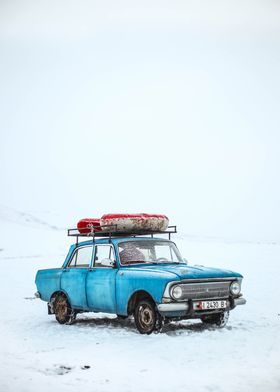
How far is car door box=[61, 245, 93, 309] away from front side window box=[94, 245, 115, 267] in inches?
9.6

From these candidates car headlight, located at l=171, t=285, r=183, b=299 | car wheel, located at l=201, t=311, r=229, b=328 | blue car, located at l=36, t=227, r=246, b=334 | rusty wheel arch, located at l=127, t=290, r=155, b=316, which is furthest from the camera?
car wheel, located at l=201, t=311, r=229, b=328

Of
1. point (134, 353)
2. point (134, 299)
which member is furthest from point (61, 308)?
point (134, 353)

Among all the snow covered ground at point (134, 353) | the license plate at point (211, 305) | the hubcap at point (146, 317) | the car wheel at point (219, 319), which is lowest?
the snow covered ground at point (134, 353)

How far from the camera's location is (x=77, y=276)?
34.4 feet

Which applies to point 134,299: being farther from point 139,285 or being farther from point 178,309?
point 178,309

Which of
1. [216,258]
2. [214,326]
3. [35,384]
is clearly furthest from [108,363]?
[216,258]

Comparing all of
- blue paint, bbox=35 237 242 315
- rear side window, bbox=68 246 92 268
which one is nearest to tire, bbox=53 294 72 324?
blue paint, bbox=35 237 242 315

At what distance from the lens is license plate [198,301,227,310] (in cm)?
867

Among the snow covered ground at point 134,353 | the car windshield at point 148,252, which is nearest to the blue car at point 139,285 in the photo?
the car windshield at point 148,252

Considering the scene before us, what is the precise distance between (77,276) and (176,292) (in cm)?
270

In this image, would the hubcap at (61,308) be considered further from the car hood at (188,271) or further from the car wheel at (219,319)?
the car wheel at (219,319)

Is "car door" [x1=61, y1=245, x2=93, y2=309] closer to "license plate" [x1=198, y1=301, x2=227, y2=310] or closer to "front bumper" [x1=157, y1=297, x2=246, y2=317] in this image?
"front bumper" [x1=157, y1=297, x2=246, y2=317]

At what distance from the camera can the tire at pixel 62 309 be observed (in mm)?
10617

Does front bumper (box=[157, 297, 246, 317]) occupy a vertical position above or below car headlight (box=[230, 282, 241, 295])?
below
